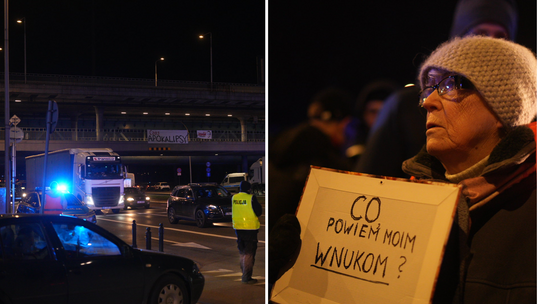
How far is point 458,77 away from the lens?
1821mm

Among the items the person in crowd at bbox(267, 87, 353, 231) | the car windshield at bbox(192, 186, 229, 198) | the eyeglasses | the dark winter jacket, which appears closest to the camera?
the dark winter jacket

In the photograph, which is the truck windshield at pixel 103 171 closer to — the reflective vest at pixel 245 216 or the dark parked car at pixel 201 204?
the dark parked car at pixel 201 204

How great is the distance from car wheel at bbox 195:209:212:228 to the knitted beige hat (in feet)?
58.0

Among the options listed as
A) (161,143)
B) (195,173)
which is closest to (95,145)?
(161,143)

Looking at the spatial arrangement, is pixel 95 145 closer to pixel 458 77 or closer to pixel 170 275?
pixel 170 275

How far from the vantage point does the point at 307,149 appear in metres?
2.31

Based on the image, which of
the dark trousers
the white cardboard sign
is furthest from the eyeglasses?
the dark trousers

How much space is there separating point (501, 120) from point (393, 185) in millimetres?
449

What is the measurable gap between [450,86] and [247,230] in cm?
752

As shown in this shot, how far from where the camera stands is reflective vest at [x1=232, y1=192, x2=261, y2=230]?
909 cm

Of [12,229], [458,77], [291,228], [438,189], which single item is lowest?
[12,229]

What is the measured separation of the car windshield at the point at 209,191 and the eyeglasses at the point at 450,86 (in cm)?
1820

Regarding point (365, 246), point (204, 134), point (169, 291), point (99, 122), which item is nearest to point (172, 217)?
point (169, 291)

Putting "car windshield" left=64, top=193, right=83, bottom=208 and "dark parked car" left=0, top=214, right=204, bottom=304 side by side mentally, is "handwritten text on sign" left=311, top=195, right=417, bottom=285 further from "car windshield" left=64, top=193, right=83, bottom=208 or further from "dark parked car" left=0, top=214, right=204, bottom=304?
"car windshield" left=64, top=193, right=83, bottom=208
